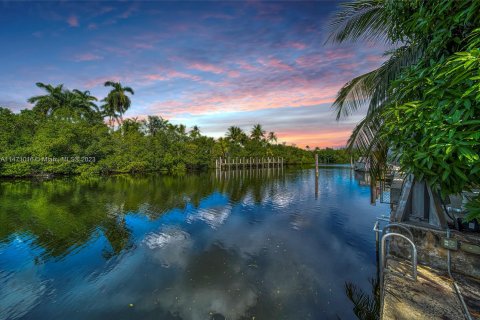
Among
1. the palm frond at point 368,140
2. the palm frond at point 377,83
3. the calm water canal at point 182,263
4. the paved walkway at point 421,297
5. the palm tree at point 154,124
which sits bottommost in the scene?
the calm water canal at point 182,263

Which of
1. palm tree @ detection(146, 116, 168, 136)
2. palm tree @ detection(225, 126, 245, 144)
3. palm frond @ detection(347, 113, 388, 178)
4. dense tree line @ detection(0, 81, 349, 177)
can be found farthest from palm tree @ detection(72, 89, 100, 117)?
palm frond @ detection(347, 113, 388, 178)

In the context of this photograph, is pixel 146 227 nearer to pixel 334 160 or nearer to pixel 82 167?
pixel 82 167

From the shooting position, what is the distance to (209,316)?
4816 mm

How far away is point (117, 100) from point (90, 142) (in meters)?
12.7

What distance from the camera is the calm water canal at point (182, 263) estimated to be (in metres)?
5.09

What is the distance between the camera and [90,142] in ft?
114

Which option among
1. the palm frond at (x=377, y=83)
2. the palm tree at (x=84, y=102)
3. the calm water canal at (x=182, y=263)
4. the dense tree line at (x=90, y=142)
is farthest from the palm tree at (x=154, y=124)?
the palm frond at (x=377, y=83)

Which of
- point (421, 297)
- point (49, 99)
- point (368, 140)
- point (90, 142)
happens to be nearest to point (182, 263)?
point (421, 297)

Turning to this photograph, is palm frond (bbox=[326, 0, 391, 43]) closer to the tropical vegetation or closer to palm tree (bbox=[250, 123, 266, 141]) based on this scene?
the tropical vegetation

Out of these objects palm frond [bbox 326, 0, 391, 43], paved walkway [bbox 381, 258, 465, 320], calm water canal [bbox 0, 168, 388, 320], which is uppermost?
palm frond [bbox 326, 0, 391, 43]

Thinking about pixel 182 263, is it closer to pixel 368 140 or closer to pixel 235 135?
pixel 368 140

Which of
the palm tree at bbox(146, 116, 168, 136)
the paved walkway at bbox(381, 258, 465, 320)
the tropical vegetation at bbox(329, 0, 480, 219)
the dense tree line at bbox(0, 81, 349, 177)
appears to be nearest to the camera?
the tropical vegetation at bbox(329, 0, 480, 219)

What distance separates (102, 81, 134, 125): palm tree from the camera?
142 feet

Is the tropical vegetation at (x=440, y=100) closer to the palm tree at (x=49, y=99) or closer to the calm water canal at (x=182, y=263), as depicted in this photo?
the calm water canal at (x=182, y=263)
